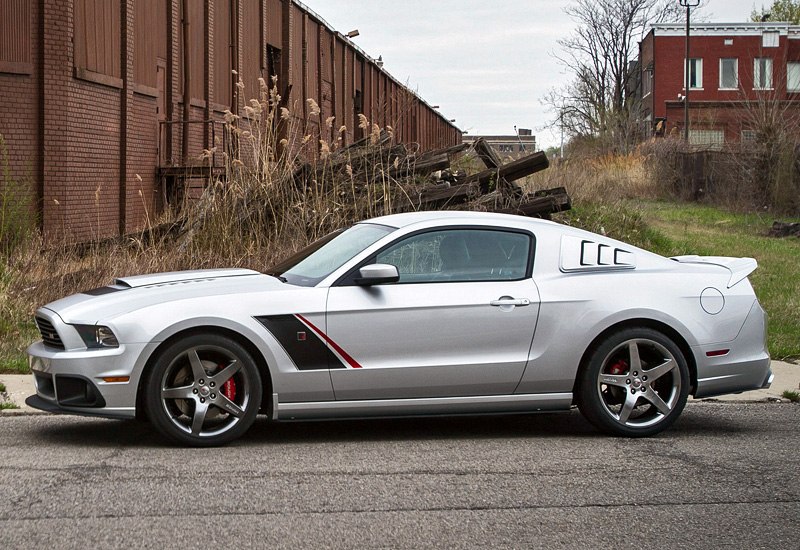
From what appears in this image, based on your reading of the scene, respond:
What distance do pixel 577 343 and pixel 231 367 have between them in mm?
2223

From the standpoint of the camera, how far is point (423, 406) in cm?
719

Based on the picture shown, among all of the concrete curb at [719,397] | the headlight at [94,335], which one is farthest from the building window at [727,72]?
the headlight at [94,335]

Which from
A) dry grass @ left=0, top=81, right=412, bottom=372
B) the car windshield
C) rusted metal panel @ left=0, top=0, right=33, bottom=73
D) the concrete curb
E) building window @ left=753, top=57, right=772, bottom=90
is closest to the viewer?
the car windshield

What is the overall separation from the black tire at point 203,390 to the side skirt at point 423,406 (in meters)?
0.22

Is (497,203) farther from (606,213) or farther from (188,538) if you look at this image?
(188,538)

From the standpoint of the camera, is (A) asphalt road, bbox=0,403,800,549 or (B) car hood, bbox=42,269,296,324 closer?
(A) asphalt road, bbox=0,403,800,549

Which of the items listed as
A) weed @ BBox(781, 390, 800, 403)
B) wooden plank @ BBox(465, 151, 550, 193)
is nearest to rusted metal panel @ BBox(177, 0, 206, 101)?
wooden plank @ BBox(465, 151, 550, 193)

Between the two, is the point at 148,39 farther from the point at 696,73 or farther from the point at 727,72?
the point at 727,72

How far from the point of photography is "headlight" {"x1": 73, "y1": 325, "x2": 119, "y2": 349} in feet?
22.1

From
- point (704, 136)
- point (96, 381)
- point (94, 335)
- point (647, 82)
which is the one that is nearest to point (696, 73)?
point (647, 82)

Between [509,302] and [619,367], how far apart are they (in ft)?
2.87

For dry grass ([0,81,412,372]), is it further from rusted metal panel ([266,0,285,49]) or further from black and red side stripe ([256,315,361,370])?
rusted metal panel ([266,0,285,49])

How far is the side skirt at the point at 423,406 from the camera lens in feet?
23.0

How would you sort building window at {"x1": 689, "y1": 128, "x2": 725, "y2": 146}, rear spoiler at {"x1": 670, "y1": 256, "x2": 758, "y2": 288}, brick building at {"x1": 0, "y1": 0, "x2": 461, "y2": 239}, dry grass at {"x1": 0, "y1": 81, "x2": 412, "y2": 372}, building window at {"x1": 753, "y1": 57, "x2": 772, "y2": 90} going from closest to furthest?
rear spoiler at {"x1": 670, "y1": 256, "x2": 758, "y2": 288}, dry grass at {"x1": 0, "y1": 81, "x2": 412, "y2": 372}, brick building at {"x1": 0, "y1": 0, "x2": 461, "y2": 239}, building window at {"x1": 753, "y1": 57, "x2": 772, "y2": 90}, building window at {"x1": 689, "y1": 128, "x2": 725, "y2": 146}
